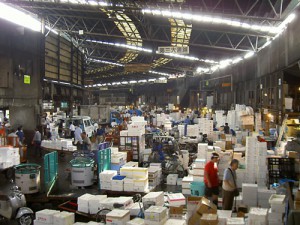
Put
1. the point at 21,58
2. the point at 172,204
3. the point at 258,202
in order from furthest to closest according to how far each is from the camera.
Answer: the point at 21,58 → the point at 258,202 → the point at 172,204

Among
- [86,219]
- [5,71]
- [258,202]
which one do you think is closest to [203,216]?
[258,202]

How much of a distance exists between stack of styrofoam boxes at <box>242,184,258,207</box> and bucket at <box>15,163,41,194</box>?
570 cm

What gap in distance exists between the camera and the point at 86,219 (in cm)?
860

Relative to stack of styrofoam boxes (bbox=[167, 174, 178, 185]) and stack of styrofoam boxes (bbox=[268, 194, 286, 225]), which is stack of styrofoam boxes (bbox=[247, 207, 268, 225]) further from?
stack of styrofoam boxes (bbox=[167, 174, 178, 185])

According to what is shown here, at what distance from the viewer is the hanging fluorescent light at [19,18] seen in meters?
16.0

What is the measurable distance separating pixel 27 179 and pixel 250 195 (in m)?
5.98

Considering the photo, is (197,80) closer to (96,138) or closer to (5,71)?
(96,138)

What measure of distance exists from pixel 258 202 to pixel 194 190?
6.21 feet

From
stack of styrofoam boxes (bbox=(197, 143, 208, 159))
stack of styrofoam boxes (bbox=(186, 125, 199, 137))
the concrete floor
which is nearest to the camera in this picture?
the concrete floor

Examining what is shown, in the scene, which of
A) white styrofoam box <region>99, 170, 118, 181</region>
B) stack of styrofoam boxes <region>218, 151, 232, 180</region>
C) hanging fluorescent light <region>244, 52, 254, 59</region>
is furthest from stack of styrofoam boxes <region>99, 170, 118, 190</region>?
hanging fluorescent light <region>244, 52, 254, 59</region>

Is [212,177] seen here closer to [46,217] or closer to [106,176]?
[106,176]

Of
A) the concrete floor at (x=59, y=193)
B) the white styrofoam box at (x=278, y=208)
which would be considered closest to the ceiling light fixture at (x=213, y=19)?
the concrete floor at (x=59, y=193)

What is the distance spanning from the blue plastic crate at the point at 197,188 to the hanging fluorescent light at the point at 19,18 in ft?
38.9

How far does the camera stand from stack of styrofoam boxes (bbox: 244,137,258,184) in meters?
10.4
